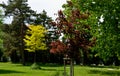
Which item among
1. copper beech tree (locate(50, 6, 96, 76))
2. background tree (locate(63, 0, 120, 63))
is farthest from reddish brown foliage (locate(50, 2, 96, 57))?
background tree (locate(63, 0, 120, 63))

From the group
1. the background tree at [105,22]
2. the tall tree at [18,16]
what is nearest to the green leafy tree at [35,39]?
the tall tree at [18,16]

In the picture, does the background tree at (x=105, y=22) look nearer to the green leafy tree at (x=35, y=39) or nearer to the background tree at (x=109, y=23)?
the background tree at (x=109, y=23)

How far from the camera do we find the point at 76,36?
21234 millimetres

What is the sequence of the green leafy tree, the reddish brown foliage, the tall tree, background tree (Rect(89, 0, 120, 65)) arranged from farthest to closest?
the tall tree < the green leafy tree < the reddish brown foliage < background tree (Rect(89, 0, 120, 65))

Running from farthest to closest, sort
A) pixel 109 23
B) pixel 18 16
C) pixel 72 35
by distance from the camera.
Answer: pixel 18 16
pixel 72 35
pixel 109 23

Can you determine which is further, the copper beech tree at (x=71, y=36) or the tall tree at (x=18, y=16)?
the tall tree at (x=18, y=16)

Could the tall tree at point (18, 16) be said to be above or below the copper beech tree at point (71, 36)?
above

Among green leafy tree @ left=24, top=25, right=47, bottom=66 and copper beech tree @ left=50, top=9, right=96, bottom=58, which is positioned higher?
green leafy tree @ left=24, top=25, right=47, bottom=66

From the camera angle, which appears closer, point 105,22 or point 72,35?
point 105,22

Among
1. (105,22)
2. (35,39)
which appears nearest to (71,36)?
(105,22)

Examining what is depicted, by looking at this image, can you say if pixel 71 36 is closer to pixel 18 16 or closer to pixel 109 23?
pixel 109 23

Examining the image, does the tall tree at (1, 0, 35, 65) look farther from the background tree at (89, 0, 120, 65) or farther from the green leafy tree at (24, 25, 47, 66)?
the background tree at (89, 0, 120, 65)

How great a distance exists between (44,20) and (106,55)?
69.3 m

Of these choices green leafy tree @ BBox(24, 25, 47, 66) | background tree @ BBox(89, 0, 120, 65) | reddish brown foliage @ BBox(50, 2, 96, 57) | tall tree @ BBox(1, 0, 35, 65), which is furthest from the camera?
tall tree @ BBox(1, 0, 35, 65)
